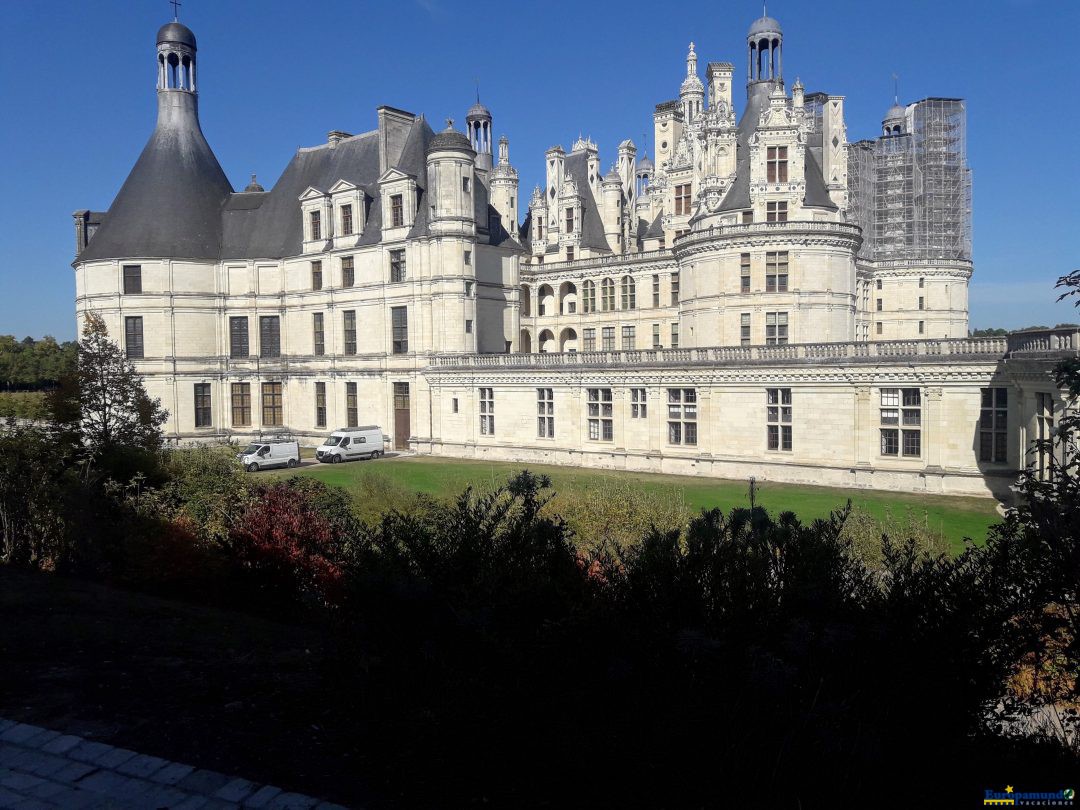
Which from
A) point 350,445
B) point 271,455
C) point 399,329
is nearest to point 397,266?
point 399,329

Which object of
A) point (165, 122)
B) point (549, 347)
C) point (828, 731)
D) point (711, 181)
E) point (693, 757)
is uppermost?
point (165, 122)

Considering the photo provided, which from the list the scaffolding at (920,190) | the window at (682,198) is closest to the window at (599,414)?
the window at (682,198)

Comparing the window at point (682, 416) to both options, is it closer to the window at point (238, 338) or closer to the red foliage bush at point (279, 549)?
the red foliage bush at point (279, 549)

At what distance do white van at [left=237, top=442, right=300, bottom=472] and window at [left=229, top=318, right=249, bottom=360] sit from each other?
409 inches

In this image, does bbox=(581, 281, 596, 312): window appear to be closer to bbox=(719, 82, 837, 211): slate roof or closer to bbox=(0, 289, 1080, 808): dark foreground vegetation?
bbox=(719, 82, 837, 211): slate roof

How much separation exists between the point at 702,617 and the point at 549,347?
48.3 m

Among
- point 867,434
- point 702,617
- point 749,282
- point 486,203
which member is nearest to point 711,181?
point 749,282

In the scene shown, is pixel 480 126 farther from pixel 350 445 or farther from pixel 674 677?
pixel 674 677

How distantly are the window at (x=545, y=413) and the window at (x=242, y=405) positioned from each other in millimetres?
18088

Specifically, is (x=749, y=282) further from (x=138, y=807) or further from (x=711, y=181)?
(x=138, y=807)

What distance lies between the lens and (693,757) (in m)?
5.47

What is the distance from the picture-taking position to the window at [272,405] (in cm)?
4506

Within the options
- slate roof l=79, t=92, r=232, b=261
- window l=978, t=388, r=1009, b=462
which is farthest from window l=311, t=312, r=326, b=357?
window l=978, t=388, r=1009, b=462

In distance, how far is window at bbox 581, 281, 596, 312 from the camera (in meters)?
50.9
